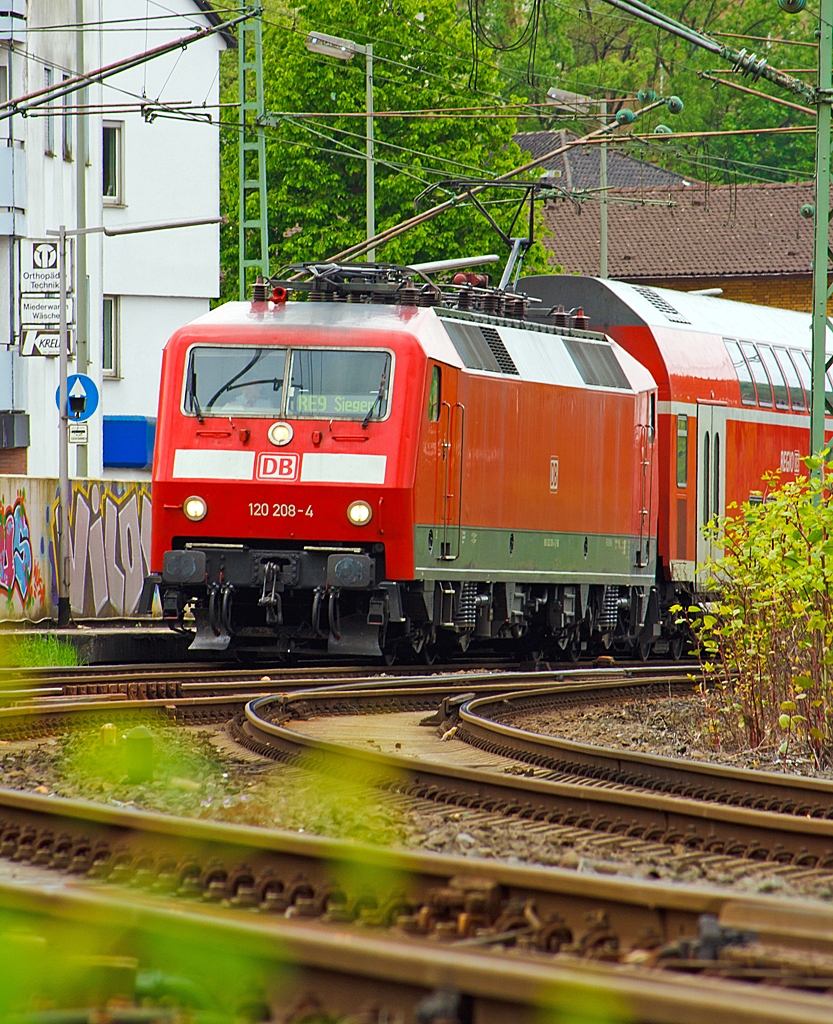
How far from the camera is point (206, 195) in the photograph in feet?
137

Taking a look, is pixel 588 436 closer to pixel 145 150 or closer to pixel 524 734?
pixel 524 734

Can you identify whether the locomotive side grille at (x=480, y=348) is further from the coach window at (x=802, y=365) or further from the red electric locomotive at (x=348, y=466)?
the coach window at (x=802, y=365)

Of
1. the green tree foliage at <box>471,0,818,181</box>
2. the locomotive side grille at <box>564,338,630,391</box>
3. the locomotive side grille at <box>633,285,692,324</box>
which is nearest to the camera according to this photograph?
the locomotive side grille at <box>564,338,630,391</box>

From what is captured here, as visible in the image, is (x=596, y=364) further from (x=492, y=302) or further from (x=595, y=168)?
(x=595, y=168)

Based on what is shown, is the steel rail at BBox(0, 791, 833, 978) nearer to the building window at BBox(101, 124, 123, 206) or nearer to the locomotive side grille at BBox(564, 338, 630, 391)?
the locomotive side grille at BBox(564, 338, 630, 391)

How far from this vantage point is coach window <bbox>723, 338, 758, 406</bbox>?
22.6 m

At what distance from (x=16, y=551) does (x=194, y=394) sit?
6455 mm

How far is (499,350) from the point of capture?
59.0 ft

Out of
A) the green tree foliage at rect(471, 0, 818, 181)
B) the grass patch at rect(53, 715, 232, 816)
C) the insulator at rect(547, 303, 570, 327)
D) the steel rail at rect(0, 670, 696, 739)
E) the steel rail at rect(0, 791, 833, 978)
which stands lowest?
the steel rail at rect(0, 670, 696, 739)

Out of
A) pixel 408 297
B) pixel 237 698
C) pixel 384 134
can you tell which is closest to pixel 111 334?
pixel 384 134

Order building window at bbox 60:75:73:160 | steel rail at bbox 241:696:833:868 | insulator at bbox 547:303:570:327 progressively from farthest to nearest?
building window at bbox 60:75:73:160 < insulator at bbox 547:303:570:327 < steel rail at bbox 241:696:833:868

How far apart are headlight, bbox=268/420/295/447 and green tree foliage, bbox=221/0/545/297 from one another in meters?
30.3

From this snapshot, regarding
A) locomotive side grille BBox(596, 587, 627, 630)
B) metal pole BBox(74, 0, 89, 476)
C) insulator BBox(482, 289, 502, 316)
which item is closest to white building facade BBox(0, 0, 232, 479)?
metal pole BBox(74, 0, 89, 476)

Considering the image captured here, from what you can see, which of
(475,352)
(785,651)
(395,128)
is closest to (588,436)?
(475,352)
